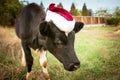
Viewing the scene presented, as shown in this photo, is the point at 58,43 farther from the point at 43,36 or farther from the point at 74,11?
the point at 74,11

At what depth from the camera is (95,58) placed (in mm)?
2232

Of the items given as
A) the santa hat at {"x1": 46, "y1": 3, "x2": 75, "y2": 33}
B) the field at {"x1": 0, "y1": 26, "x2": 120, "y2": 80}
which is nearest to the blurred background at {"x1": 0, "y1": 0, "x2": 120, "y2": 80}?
the field at {"x1": 0, "y1": 26, "x2": 120, "y2": 80}

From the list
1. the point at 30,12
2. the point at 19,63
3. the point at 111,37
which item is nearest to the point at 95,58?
the point at 111,37

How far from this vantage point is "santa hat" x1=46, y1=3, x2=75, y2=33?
1.34m

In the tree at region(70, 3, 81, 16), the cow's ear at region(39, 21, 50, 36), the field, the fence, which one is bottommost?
the field

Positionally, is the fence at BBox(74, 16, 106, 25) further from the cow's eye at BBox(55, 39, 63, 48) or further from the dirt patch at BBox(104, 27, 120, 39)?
the cow's eye at BBox(55, 39, 63, 48)

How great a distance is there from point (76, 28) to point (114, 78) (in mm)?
700

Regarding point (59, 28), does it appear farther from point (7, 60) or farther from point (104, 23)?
point (104, 23)

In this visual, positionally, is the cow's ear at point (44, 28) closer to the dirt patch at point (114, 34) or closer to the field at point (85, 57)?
the field at point (85, 57)

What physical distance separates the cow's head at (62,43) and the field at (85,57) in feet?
1.77

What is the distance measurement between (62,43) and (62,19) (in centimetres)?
10

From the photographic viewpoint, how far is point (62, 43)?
136 centimetres

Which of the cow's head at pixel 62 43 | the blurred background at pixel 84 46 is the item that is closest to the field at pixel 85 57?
the blurred background at pixel 84 46

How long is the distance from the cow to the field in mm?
112
